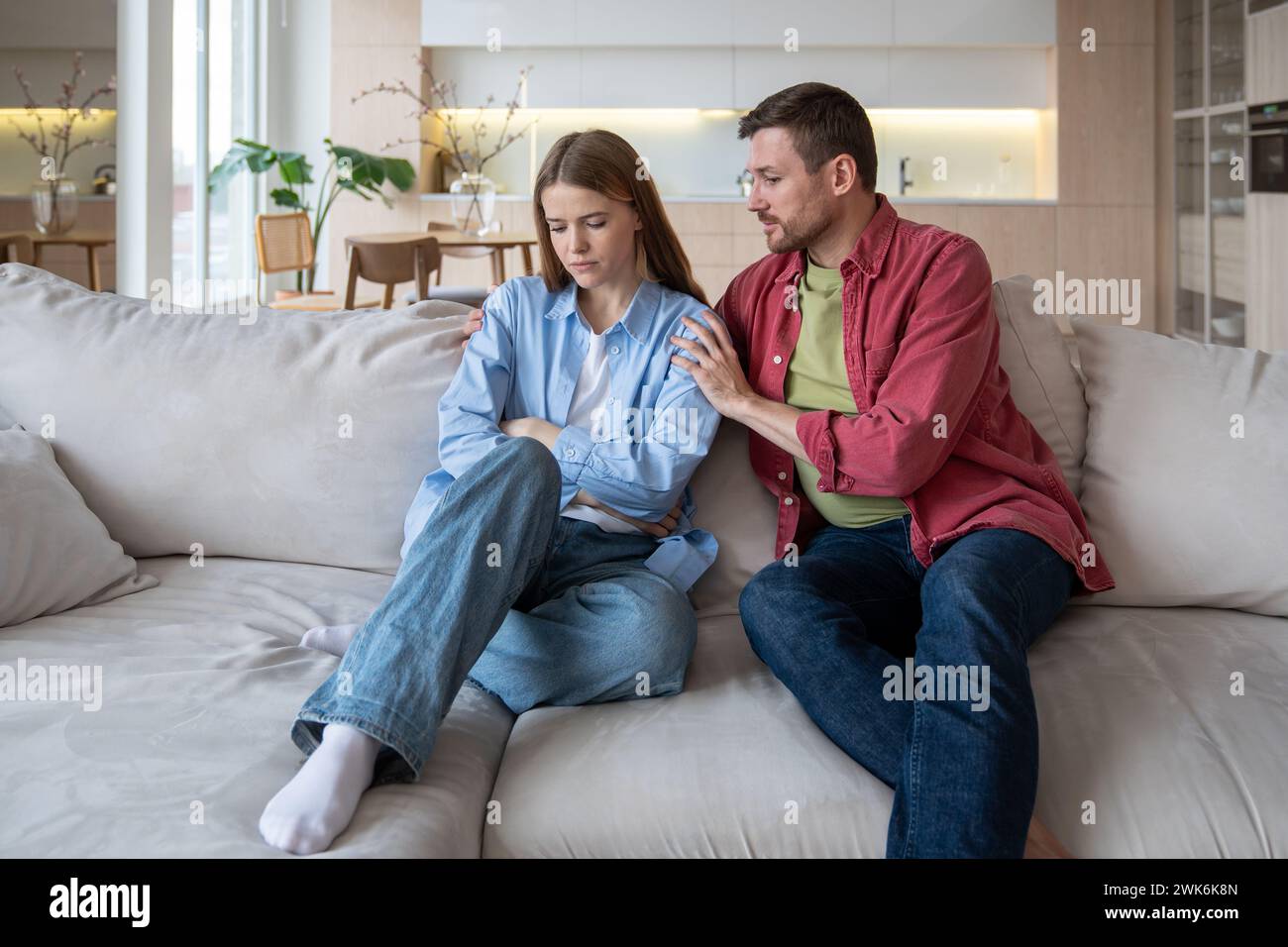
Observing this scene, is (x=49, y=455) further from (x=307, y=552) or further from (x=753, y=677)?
(x=753, y=677)

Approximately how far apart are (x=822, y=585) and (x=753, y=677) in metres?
0.16

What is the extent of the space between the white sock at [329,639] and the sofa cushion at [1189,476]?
1127 millimetres

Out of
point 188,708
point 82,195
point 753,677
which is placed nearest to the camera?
point 188,708

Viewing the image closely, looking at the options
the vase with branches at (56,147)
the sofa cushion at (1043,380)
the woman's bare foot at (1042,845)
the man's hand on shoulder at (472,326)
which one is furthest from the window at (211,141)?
the woman's bare foot at (1042,845)

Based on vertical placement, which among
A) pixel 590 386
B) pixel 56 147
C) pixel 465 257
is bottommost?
pixel 590 386

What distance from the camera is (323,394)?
2.06 metres

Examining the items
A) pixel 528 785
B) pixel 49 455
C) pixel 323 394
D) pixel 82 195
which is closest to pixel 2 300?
pixel 49 455

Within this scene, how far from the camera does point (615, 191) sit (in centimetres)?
196

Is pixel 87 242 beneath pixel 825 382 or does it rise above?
above

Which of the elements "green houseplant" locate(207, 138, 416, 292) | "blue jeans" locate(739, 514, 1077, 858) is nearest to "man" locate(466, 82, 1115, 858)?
"blue jeans" locate(739, 514, 1077, 858)

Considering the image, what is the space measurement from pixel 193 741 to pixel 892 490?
3.29 feet

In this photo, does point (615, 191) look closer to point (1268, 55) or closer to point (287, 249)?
point (287, 249)

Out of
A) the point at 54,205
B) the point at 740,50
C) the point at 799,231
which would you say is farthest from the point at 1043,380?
the point at 740,50

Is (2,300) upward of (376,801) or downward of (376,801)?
upward
